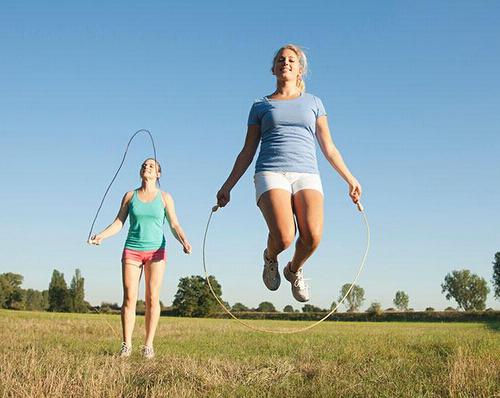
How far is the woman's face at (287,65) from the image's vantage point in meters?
6.34

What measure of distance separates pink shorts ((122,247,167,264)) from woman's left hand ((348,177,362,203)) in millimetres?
3401

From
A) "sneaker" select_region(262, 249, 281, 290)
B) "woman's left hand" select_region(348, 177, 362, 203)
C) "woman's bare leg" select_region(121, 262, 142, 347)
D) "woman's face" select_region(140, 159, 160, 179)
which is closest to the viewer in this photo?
"woman's left hand" select_region(348, 177, 362, 203)

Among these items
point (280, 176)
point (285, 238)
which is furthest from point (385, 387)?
point (280, 176)

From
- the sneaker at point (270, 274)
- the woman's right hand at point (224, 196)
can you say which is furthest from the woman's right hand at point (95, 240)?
the sneaker at point (270, 274)

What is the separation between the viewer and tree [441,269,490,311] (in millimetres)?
134875

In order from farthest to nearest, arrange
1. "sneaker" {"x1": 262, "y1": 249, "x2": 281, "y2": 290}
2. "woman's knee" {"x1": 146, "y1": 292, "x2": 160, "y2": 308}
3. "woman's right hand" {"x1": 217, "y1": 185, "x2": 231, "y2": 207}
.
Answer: "woman's knee" {"x1": 146, "y1": 292, "x2": 160, "y2": 308} → "sneaker" {"x1": 262, "y1": 249, "x2": 281, "y2": 290} → "woman's right hand" {"x1": 217, "y1": 185, "x2": 231, "y2": 207}

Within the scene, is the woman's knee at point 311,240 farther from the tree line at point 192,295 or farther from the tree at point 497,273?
the tree at point 497,273

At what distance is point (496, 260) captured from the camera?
109m

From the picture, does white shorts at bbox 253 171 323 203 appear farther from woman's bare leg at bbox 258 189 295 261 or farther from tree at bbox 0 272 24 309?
tree at bbox 0 272 24 309

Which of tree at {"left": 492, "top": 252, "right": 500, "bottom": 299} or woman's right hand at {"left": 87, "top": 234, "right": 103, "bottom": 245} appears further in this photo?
tree at {"left": 492, "top": 252, "right": 500, "bottom": 299}

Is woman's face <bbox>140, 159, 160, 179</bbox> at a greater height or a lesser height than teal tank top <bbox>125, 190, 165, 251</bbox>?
greater

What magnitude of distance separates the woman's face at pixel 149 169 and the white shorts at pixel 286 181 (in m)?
3.14

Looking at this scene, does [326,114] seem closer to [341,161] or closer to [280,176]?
[341,161]

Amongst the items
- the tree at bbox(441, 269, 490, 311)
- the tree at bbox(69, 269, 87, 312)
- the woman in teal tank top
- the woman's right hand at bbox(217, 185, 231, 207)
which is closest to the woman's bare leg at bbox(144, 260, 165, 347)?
the woman in teal tank top
